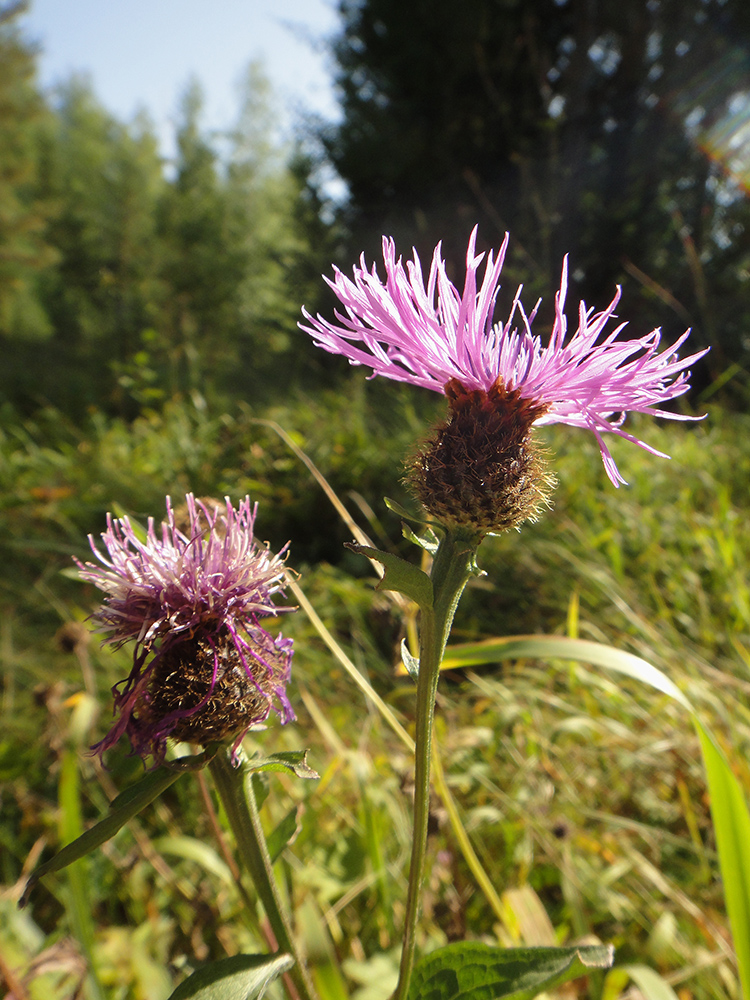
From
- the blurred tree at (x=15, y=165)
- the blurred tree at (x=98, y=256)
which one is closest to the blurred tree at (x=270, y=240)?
the blurred tree at (x=98, y=256)

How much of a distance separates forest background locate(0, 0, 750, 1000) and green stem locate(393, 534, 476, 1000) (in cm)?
14

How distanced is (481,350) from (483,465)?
11 centimetres

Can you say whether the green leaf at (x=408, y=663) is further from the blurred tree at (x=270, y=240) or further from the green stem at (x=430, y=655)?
the blurred tree at (x=270, y=240)

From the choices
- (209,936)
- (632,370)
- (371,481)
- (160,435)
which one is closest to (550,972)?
(632,370)

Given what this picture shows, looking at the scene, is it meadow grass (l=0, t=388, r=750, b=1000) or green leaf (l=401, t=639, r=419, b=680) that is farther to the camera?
meadow grass (l=0, t=388, r=750, b=1000)

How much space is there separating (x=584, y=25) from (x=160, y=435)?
7192 mm

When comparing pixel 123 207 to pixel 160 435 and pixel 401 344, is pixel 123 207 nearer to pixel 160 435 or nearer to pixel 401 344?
pixel 160 435

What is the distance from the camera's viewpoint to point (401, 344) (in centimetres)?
58

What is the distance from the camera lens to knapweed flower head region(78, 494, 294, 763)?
1.82 feet

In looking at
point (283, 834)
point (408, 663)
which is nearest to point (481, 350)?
point (408, 663)

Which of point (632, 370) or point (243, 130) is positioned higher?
point (243, 130)

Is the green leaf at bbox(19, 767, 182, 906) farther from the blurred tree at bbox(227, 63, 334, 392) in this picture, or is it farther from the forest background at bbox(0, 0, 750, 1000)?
the blurred tree at bbox(227, 63, 334, 392)

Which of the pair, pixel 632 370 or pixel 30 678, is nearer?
pixel 632 370

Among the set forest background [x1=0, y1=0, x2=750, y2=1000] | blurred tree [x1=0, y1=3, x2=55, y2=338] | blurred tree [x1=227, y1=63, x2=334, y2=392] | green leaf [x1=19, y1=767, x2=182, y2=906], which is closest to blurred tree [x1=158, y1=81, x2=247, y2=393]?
blurred tree [x1=227, y1=63, x2=334, y2=392]
